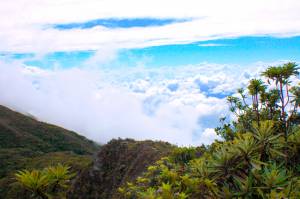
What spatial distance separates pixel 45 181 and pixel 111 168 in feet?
124

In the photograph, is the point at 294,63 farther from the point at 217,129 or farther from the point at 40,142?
the point at 40,142

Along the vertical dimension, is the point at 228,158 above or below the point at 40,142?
above

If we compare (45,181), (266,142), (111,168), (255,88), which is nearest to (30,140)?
(111,168)

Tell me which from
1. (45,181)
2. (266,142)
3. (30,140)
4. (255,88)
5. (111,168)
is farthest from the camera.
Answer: (30,140)

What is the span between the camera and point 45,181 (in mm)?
6766

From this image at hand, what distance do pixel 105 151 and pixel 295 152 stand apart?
125 feet

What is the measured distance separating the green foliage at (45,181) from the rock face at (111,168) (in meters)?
31.0

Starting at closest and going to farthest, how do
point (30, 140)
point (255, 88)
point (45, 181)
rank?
point (45, 181) < point (255, 88) < point (30, 140)

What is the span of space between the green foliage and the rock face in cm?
3104

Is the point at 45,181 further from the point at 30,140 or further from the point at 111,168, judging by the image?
the point at 30,140

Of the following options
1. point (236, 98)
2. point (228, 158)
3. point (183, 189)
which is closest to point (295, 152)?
point (228, 158)

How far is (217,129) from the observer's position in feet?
62.6

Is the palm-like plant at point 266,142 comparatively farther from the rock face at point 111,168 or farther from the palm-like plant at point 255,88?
the rock face at point 111,168

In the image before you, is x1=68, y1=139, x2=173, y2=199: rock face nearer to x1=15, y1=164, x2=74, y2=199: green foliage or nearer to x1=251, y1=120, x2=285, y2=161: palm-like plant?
x1=251, y1=120, x2=285, y2=161: palm-like plant
